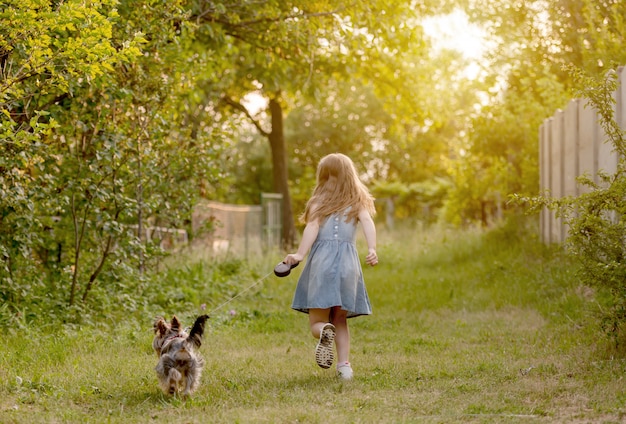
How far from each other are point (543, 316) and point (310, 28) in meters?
4.83

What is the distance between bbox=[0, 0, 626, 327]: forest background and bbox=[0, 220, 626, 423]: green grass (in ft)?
3.16

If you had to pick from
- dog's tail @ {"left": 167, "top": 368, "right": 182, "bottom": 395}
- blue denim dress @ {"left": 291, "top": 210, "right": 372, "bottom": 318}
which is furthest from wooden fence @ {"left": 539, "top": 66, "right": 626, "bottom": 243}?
dog's tail @ {"left": 167, "top": 368, "right": 182, "bottom": 395}

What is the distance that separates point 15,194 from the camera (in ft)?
25.2

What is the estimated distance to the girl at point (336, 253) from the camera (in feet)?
21.6

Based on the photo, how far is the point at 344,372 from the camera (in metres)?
6.61

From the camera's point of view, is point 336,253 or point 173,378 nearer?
point 173,378

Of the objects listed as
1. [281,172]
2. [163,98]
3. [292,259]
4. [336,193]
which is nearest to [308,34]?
[163,98]

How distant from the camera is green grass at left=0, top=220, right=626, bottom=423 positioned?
5457 millimetres

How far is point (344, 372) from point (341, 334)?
32 centimetres

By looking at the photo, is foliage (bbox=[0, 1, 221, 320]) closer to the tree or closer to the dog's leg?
the tree

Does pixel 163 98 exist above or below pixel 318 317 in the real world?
Answer: above

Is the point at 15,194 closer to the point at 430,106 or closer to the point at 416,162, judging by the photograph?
the point at 430,106

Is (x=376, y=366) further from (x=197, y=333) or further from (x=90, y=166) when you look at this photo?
(x=90, y=166)

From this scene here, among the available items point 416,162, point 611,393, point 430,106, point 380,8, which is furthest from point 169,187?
point 416,162
